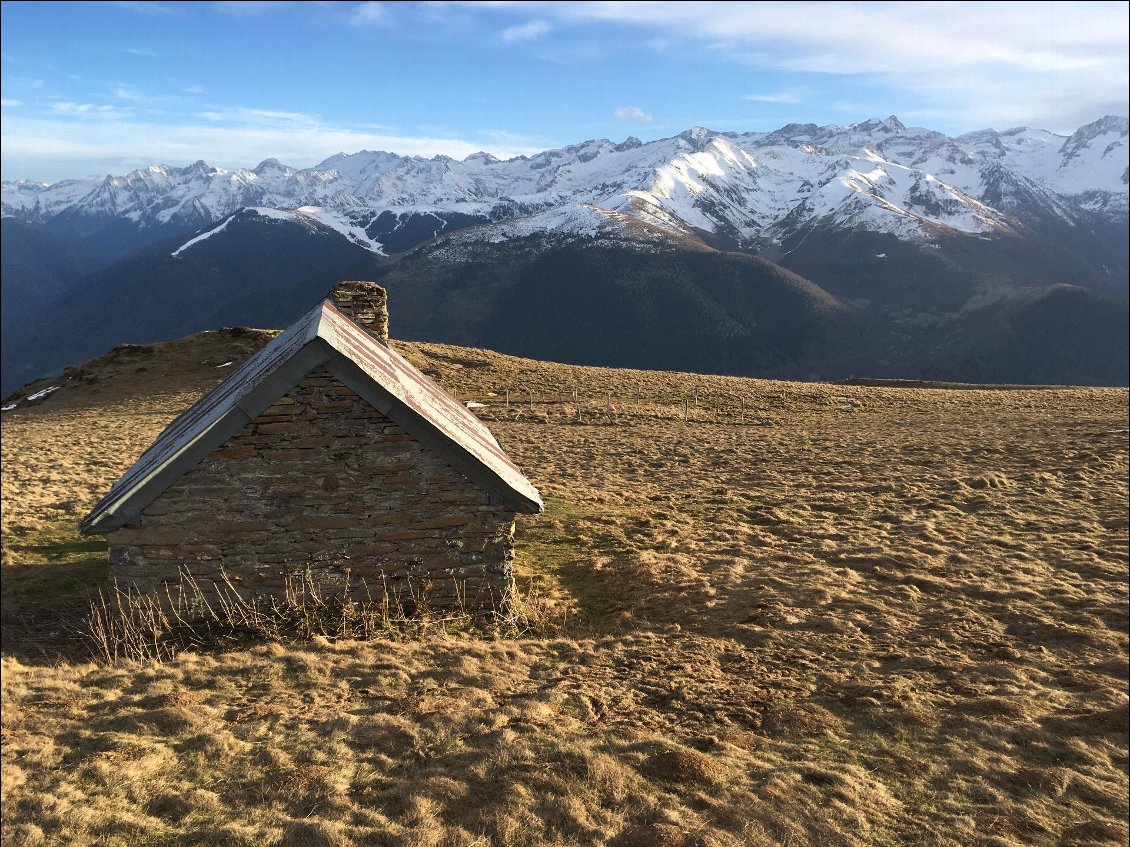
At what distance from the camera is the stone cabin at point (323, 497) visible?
357 inches

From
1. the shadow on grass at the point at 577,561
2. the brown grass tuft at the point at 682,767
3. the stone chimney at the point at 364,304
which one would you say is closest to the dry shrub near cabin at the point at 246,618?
the shadow on grass at the point at 577,561

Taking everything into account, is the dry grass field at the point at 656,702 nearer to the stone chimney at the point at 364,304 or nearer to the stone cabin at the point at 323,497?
the stone cabin at the point at 323,497

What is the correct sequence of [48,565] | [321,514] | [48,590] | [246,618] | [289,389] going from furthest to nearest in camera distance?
[48,565] → [48,590] → [321,514] → [246,618] → [289,389]

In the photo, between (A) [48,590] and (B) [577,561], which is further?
(B) [577,561]

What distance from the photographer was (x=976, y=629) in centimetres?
1067

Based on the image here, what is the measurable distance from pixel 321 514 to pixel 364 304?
1123cm

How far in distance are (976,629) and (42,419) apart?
40597mm

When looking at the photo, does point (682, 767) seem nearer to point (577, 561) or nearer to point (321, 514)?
point (321, 514)

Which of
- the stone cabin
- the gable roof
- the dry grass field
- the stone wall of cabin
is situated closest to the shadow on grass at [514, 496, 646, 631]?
the dry grass field

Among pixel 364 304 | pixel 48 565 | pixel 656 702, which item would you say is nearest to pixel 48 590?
pixel 48 565

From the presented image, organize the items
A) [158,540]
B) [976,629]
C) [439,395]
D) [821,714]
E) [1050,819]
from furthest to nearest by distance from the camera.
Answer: [439,395], [976,629], [158,540], [821,714], [1050,819]

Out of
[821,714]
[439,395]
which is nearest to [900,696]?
[821,714]

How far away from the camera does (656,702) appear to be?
835 cm

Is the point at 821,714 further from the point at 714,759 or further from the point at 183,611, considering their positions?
the point at 183,611
